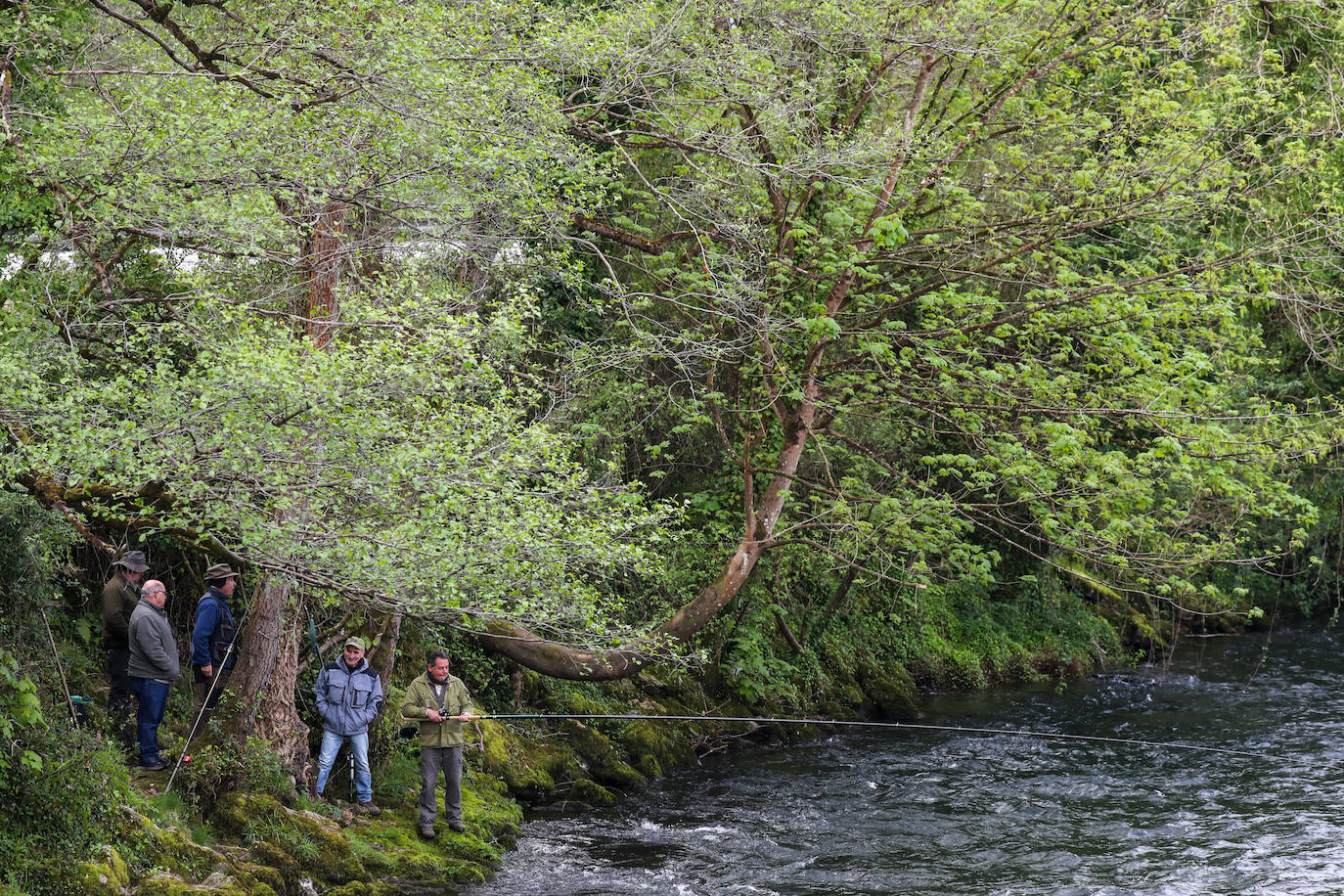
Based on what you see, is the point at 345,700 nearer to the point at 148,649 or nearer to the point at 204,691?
the point at 204,691

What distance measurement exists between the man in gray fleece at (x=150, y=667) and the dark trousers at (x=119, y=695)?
286 mm

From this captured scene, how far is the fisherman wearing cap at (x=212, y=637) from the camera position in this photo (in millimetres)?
9742

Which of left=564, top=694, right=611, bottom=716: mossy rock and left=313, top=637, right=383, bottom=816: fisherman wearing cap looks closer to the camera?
left=313, top=637, right=383, bottom=816: fisherman wearing cap

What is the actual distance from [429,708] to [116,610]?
2.70m

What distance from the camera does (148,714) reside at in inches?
356

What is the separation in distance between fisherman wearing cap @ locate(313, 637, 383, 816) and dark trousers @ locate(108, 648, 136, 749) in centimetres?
147

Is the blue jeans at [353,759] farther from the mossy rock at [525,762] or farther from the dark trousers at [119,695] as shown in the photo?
the mossy rock at [525,762]

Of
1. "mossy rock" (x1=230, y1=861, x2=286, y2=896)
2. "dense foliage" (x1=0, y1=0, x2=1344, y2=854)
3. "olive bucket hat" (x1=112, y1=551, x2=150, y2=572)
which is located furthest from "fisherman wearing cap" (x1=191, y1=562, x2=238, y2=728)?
"mossy rock" (x1=230, y1=861, x2=286, y2=896)

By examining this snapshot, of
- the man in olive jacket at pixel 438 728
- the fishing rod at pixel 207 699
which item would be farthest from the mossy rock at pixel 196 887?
the man in olive jacket at pixel 438 728

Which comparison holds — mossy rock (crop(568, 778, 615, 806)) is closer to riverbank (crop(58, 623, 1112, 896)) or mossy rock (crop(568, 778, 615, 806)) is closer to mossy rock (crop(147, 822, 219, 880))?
riverbank (crop(58, 623, 1112, 896))

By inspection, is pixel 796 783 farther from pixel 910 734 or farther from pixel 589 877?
pixel 589 877

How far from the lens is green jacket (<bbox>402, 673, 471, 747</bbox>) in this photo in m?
10.3

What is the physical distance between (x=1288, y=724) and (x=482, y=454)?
11.9 m

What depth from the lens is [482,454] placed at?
8125 millimetres
